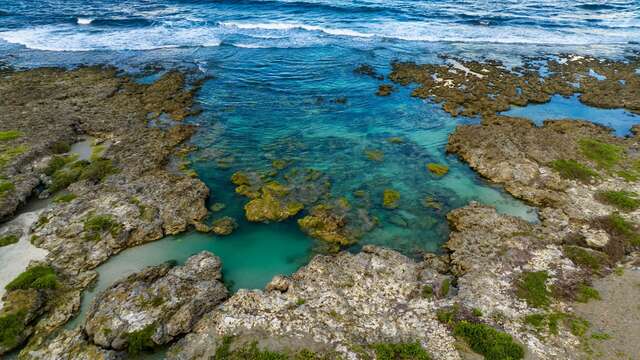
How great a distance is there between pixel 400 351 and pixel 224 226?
1206 centimetres

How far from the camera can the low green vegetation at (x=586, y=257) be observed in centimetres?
1814

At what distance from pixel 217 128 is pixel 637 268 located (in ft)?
97.4

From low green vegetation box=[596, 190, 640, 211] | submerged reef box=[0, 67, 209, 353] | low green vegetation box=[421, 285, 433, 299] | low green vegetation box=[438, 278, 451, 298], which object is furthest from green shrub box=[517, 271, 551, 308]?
submerged reef box=[0, 67, 209, 353]

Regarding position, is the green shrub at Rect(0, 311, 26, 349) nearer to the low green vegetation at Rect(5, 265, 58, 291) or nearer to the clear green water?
the low green vegetation at Rect(5, 265, 58, 291)

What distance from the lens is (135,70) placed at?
43.7 metres

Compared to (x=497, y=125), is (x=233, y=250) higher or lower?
lower

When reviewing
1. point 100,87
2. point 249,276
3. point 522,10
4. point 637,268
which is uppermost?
point 522,10

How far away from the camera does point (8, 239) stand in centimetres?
1953

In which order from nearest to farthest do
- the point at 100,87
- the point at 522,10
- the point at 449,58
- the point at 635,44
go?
1. the point at 100,87
2. the point at 449,58
3. the point at 635,44
4. the point at 522,10

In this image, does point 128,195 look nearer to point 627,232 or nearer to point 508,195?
point 508,195

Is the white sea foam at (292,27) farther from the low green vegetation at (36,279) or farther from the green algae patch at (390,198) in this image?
the low green vegetation at (36,279)

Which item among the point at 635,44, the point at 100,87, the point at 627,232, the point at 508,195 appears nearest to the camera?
the point at 627,232

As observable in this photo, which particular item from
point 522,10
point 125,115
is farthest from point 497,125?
point 522,10

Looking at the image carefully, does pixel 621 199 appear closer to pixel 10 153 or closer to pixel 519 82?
pixel 519 82
